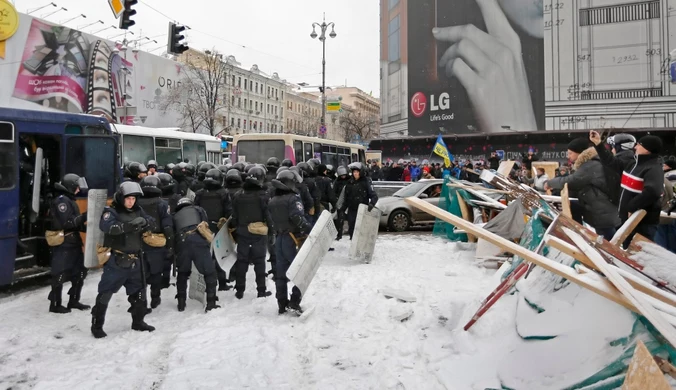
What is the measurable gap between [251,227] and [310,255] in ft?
3.89

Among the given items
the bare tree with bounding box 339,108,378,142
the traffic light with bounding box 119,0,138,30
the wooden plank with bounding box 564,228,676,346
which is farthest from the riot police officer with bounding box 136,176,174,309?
the bare tree with bounding box 339,108,378,142

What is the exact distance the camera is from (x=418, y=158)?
37.8 metres

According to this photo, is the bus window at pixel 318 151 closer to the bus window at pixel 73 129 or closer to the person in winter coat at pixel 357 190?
the person in winter coat at pixel 357 190

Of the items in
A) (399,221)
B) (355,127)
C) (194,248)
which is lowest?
(399,221)

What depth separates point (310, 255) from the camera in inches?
241

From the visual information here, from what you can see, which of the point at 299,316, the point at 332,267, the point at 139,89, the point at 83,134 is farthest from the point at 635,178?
the point at 139,89

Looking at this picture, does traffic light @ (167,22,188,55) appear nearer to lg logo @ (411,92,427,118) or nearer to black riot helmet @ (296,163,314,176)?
black riot helmet @ (296,163,314,176)

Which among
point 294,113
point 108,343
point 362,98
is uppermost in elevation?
point 362,98

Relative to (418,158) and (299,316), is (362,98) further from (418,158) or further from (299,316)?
(299,316)

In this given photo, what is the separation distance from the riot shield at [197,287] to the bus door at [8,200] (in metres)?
2.71

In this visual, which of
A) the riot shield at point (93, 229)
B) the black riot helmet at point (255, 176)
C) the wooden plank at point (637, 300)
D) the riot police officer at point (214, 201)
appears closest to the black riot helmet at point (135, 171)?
the riot police officer at point (214, 201)

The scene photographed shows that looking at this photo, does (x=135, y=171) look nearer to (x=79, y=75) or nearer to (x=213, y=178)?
(x=213, y=178)

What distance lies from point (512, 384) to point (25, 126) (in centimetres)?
770

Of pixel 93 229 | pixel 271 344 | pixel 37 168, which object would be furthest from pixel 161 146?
pixel 271 344
